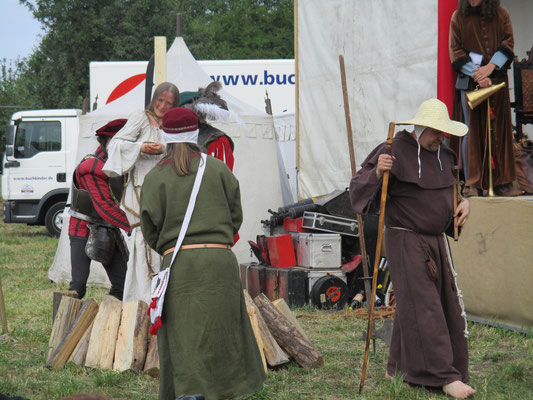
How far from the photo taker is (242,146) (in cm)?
1006

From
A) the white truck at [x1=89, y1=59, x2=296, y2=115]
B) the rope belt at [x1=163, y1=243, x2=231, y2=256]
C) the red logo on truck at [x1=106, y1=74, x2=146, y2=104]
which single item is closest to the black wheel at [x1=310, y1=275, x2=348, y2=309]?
the rope belt at [x1=163, y1=243, x2=231, y2=256]

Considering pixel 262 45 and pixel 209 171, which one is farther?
pixel 262 45

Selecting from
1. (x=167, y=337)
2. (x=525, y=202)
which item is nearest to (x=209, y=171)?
(x=167, y=337)

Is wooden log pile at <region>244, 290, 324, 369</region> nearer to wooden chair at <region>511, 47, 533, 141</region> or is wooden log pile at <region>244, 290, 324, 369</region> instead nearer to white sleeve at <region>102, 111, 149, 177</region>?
white sleeve at <region>102, 111, 149, 177</region>

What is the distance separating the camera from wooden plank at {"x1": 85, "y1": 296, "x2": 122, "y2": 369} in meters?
5.48

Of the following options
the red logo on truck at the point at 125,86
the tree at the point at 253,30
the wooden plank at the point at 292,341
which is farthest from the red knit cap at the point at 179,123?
the tree at the point at 253,30

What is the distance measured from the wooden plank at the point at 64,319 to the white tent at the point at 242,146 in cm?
415

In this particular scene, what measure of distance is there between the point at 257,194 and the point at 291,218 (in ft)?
5.08

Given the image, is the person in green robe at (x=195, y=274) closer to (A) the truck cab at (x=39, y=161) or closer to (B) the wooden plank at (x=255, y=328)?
(B) the wooden plank at (x=255, y=328)

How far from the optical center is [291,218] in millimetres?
8578

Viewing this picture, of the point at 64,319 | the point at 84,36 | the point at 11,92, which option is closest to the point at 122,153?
the point at 64,319

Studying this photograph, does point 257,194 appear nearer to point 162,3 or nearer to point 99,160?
point 99,160

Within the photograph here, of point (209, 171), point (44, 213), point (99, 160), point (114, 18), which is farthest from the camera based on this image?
point (114, 18)

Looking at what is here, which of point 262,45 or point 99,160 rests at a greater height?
point 262,45
